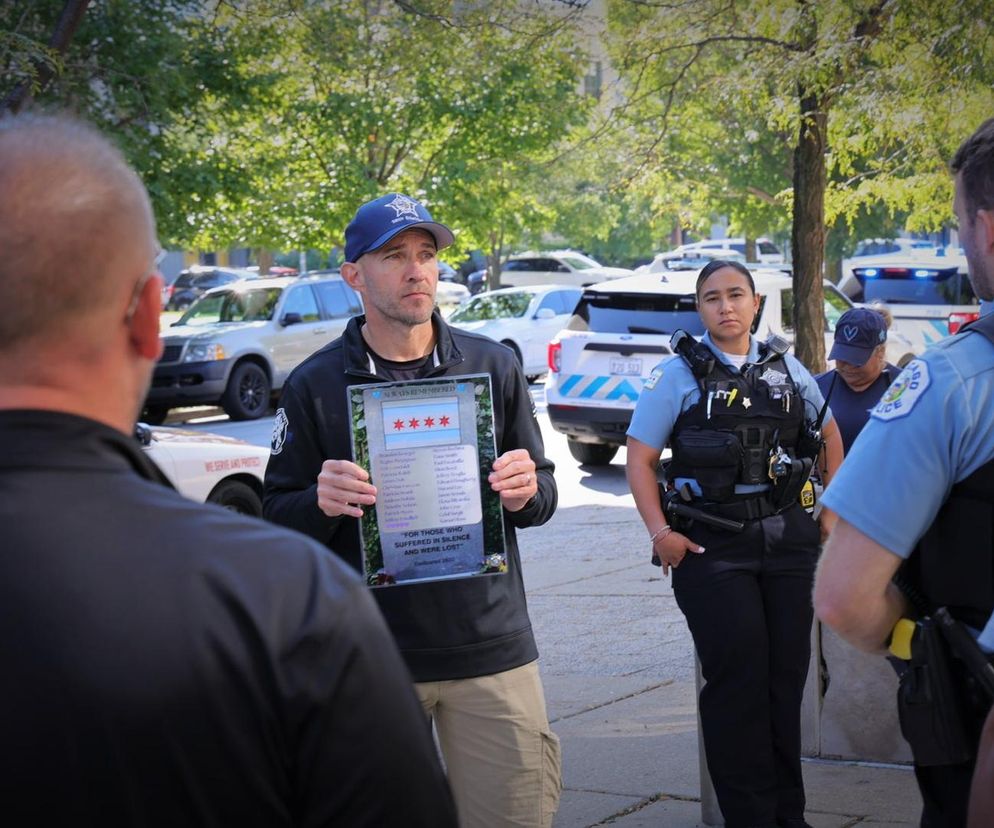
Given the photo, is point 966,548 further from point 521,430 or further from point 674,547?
point 674,547

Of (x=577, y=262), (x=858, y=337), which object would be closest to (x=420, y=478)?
(x=858, y=337)

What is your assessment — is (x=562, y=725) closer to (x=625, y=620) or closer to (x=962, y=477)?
(x=625, y=620)

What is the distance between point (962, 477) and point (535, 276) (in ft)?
146

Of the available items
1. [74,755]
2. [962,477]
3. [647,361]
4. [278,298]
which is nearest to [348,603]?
[74,755]

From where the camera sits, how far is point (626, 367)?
14297mm

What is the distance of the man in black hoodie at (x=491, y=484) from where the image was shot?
3.68m

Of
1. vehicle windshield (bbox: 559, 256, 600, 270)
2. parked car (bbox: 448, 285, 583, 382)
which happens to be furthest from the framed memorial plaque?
vehicle windshield (bbox: 559, 256, 600, 270)

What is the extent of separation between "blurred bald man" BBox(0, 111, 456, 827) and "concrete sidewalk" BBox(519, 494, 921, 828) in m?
3.99

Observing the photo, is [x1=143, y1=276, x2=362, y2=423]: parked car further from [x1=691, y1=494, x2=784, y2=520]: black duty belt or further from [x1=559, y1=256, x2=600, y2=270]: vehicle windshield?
[x1=559, y1=256, x2=600, y2=270]: vehicle windshield

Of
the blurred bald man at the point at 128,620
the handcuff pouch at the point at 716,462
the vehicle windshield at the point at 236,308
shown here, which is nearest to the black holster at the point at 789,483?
the handcuff pouch at the point at 716,462

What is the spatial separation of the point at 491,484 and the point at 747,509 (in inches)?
61.4

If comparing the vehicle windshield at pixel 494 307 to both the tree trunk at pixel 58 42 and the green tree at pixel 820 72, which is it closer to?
the green tree at pixel 820 72

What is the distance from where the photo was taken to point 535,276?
4681 centimetres

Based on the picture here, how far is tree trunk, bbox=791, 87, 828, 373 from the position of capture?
1128cm
